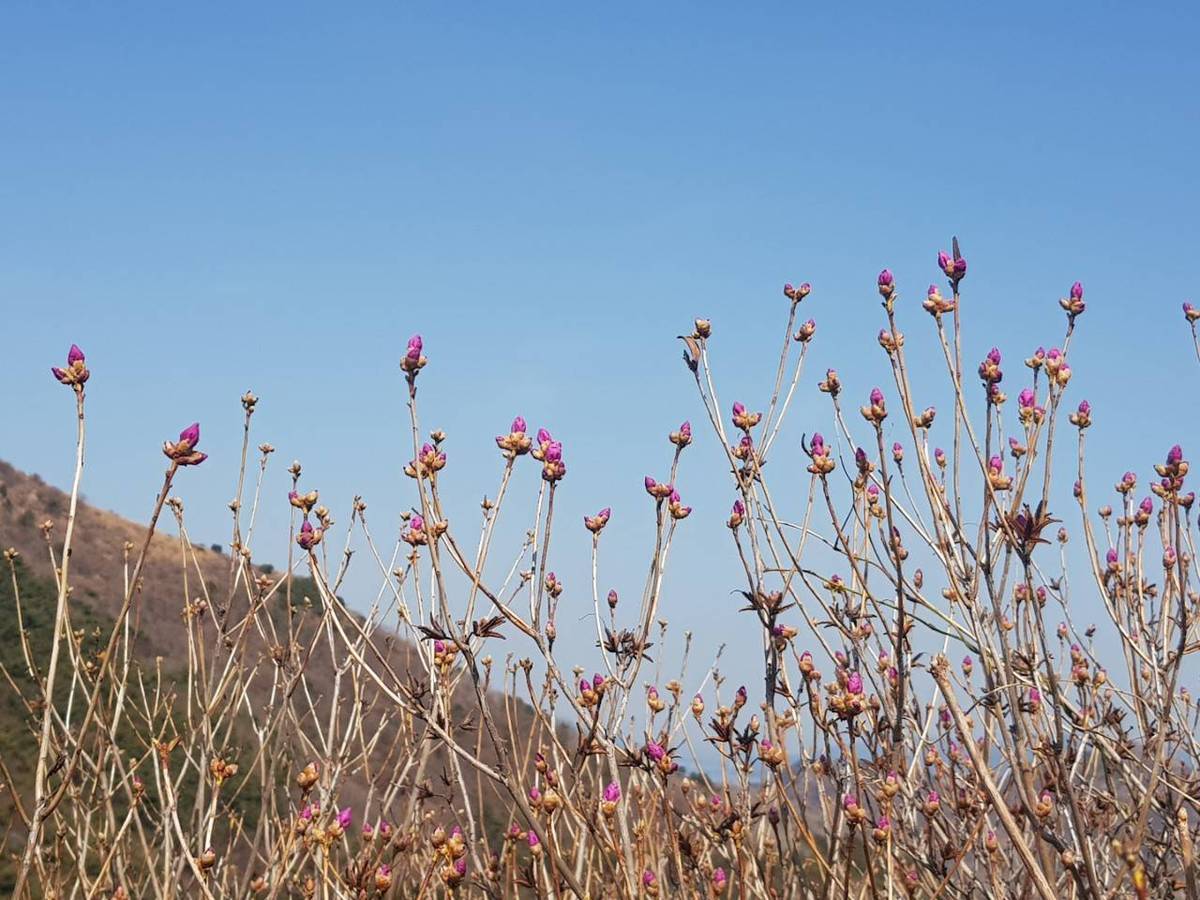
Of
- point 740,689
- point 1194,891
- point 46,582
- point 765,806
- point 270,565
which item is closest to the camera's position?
point 1194,891

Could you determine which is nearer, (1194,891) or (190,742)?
(1194,891)

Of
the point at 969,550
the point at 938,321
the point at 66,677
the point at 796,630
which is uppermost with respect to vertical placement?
the point at 938,321

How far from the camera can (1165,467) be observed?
2.34 meters

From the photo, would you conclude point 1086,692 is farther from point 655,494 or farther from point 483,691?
point 483,691

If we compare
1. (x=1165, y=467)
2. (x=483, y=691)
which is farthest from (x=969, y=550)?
→ (x=483, y=691)

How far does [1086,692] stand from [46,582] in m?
24.0

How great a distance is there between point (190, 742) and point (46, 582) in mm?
22759

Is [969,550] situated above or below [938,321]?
below

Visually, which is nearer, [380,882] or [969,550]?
[380,882]

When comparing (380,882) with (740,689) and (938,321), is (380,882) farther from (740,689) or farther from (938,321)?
(938,321)

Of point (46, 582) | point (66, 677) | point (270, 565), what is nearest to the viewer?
point (66, 677)

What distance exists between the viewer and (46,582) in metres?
22.8

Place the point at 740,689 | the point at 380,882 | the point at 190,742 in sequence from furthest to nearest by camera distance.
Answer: the point at 190,742 → the point at 740,689 → the point at 380,882

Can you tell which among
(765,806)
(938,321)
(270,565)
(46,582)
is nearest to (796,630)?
(765,806)
